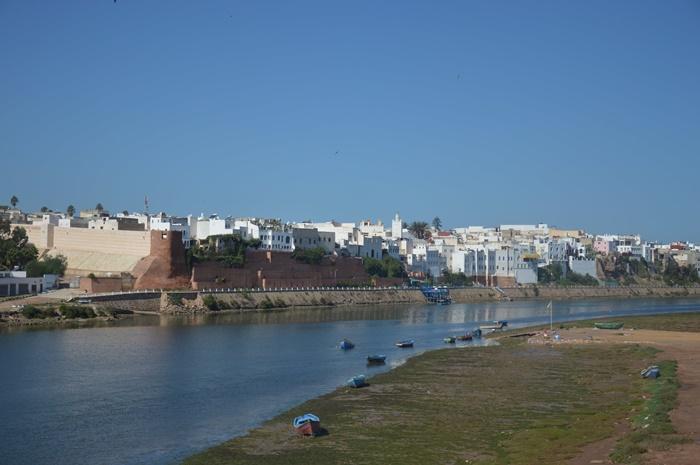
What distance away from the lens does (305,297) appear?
73938mm

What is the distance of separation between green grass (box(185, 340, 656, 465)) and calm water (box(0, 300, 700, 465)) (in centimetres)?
155

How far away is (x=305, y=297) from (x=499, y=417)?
49737 millimetres

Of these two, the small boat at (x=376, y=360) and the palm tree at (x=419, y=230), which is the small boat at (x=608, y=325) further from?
the palm tree at (x=419, y=230)

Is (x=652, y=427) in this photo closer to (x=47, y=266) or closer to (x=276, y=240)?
(x=47, y=266)

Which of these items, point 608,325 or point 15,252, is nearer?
point 608,325

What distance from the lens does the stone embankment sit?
60938mm

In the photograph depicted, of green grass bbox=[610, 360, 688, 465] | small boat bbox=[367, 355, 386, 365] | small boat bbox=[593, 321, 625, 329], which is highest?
small boat bbox=[593, 321, 625, 329]

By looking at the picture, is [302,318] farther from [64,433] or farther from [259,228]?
[64,433]

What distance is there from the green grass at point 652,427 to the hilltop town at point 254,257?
42.7m

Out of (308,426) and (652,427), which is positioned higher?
(652,427)

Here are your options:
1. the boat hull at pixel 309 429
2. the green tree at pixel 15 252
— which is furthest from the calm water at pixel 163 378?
the green tree at pixel 15 252

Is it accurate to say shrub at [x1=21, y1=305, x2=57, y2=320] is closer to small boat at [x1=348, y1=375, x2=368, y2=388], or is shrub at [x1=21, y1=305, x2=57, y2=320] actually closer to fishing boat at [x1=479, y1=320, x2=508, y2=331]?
fishing boat at [x1=479, y1=320, x2=508, y2=331]

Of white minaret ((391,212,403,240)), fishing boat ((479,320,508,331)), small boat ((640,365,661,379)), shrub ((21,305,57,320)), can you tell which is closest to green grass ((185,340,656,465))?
small boat ((640,365,661,379))

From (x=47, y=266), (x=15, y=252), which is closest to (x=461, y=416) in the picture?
(x=15, y=252)
